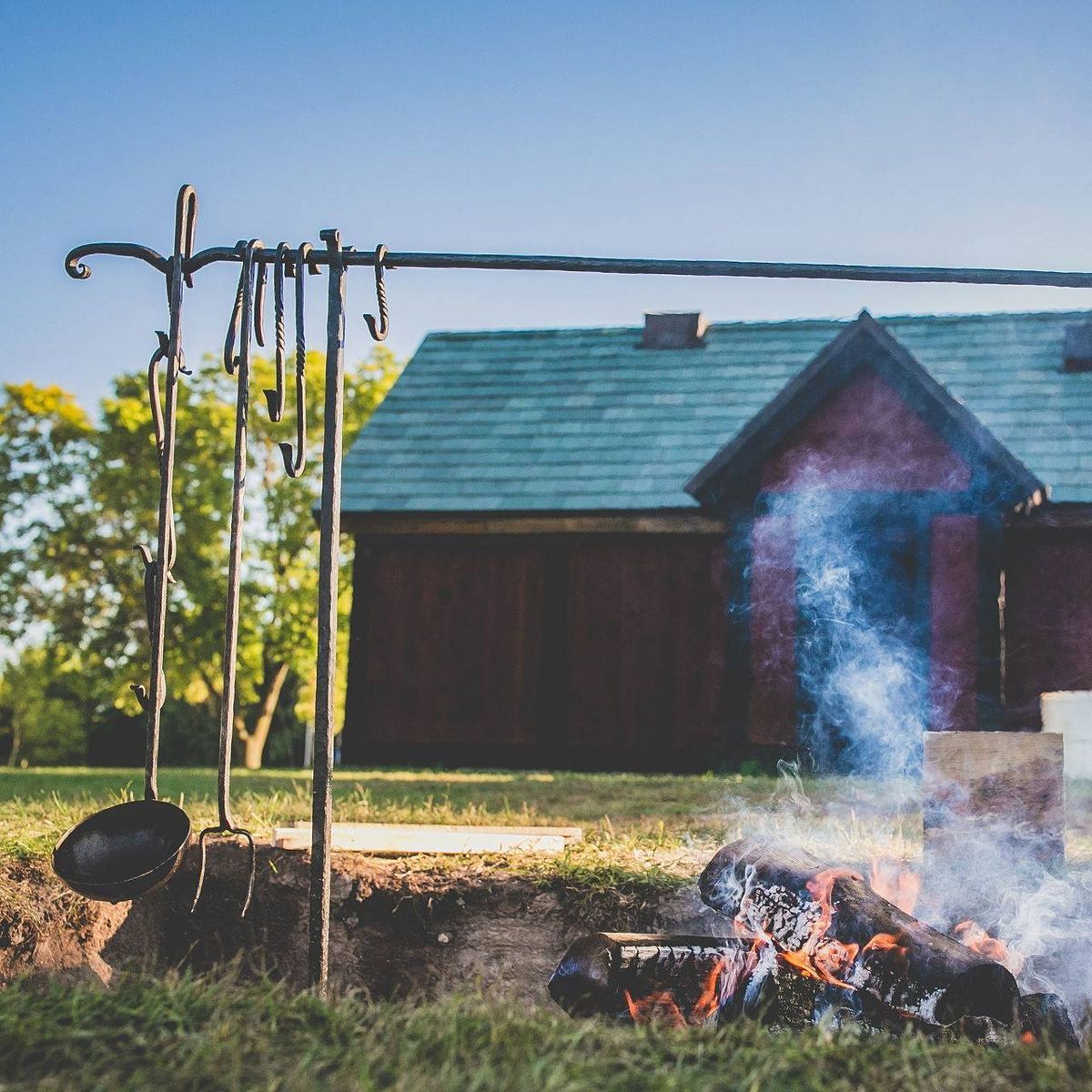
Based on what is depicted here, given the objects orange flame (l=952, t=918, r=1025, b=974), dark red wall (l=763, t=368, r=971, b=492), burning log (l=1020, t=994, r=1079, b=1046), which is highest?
dark red wall (l=763, t=368, r=971, b=492)

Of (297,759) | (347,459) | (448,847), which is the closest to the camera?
(448,847)

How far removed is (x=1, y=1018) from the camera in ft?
9.20

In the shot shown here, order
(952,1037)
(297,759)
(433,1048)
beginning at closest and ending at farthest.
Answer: (433,1048), (952,1037), (297,759)

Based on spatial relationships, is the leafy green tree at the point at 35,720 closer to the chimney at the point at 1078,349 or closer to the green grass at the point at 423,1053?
the chimney at the point at 1078,349

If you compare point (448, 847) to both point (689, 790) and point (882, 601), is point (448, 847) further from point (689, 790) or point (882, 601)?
point (882, 601)

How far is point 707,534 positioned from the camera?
14.1 metres

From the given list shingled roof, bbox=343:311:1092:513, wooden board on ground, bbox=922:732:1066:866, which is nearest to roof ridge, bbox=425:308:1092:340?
shingled roof, bbox=343:311:1092:513

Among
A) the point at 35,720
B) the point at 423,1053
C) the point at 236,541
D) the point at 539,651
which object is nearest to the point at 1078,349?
the point at 539,651

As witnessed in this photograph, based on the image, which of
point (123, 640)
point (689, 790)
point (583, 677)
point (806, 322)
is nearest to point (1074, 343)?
point (806, 322)

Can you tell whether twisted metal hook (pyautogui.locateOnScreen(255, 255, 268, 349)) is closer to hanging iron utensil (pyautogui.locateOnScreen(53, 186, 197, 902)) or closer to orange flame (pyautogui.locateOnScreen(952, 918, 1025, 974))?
hanging iron utensil (pyautogui.locateOnScreen(53, 186, 197, 902))

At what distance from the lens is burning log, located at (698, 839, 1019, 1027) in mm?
3754

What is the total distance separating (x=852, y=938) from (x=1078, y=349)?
12.9 meters

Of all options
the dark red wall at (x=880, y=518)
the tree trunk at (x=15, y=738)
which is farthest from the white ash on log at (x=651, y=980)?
the tree trunk at (x=15, y=738)

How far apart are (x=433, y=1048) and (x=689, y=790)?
7.02 metres
